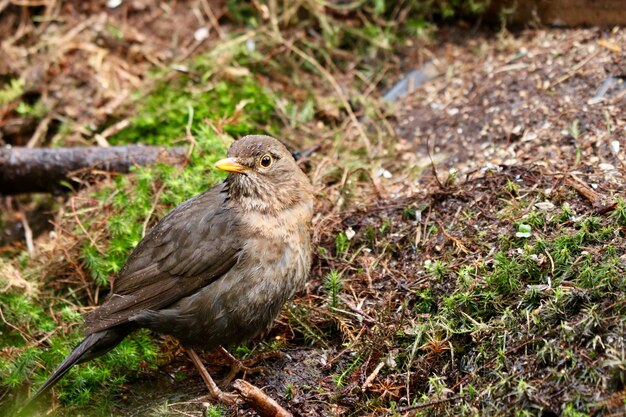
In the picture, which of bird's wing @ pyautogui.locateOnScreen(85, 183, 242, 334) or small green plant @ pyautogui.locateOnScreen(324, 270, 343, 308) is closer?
bird's wing @ pyautogui.locateOnScreen(85, 183, 242, 334)

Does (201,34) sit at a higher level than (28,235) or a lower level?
higher

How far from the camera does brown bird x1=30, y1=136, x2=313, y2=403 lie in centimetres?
471

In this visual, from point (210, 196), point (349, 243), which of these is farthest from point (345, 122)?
point (210, 196)

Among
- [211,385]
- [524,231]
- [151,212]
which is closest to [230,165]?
[151,212]

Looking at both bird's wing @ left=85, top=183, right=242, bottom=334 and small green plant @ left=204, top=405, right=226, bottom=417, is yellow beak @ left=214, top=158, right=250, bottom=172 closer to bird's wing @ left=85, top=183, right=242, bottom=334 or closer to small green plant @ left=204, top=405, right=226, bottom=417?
bird's wing @ left=85, top=183, right=242, bottom=334

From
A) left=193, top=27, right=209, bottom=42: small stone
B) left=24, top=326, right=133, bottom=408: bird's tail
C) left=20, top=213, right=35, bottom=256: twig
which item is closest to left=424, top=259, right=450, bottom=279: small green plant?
left=24, top=326, right=133, bottom=408: bird's tail

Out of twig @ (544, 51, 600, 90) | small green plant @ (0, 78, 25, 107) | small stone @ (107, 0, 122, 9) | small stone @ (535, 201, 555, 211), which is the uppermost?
small stone @ (107, 0, 122, 9)

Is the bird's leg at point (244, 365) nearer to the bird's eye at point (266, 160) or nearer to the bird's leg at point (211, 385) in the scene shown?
the bird's leg at point (211, 385)

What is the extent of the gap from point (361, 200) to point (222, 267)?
160 centimetres

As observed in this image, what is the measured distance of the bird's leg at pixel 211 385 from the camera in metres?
4.65

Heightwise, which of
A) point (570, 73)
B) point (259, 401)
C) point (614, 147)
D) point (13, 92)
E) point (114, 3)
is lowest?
point (259, 401)

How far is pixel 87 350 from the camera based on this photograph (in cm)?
477

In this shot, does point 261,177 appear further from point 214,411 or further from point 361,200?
point 214,411

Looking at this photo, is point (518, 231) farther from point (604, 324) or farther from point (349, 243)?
point (349, 243)
